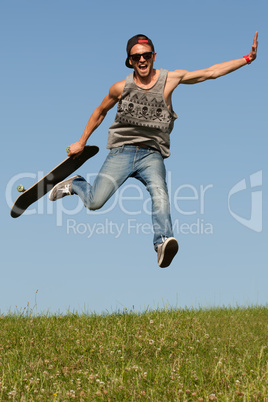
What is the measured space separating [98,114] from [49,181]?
74.1 inches

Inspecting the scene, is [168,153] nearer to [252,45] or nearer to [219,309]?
[252,45]

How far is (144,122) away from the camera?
25.6 feet

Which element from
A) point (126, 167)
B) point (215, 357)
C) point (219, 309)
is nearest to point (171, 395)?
point (215, 357)

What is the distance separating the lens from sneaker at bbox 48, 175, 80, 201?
9039 millimetres

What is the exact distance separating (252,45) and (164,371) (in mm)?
5143

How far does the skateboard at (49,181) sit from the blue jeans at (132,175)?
3.91 feet

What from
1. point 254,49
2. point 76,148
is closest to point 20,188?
point 76,148

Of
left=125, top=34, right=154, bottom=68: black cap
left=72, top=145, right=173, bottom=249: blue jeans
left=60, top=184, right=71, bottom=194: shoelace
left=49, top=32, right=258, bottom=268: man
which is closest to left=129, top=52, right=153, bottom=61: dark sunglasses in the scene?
left=49, top=32, right=258, bottom=268: man

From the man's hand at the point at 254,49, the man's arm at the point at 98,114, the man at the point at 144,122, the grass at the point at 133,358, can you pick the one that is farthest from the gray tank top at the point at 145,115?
the grass at the point at 133,358

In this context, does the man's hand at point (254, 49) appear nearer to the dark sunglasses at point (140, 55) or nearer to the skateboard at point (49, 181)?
the dark sunglasses at point (140, 55)

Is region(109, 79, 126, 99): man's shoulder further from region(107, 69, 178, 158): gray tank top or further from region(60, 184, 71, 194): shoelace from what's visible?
region(60, 184, 71, 194): shoelace

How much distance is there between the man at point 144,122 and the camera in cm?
766

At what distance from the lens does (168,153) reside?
8.18 meters

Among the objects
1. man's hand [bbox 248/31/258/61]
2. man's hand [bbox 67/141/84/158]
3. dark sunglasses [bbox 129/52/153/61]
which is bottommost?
man's hand [bbox 67/141/84/158]
